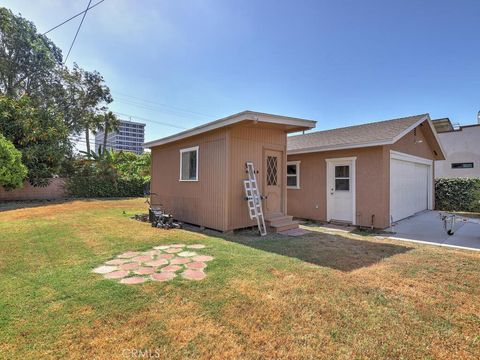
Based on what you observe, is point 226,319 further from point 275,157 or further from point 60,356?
point 275,157

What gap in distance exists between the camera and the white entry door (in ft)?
28.5

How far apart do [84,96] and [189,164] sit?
21.8m

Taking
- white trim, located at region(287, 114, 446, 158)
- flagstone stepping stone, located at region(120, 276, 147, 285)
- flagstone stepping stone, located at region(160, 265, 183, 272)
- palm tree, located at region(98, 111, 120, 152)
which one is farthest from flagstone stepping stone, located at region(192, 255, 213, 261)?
palm tree, located at region(98, 111, 120, 152)

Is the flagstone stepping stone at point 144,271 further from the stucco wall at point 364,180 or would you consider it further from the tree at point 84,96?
the tree at point 84,96

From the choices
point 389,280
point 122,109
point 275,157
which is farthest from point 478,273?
point 122,109

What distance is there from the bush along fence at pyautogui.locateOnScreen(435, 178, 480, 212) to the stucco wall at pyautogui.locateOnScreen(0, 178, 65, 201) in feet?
72.9

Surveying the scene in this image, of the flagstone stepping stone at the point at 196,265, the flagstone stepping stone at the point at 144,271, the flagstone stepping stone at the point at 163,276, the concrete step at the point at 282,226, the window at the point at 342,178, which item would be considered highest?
the window at the point at 342,178

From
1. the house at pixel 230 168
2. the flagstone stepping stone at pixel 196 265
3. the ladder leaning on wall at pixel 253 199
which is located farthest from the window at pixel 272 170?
the flagstone stepping stone at pixel 196 265

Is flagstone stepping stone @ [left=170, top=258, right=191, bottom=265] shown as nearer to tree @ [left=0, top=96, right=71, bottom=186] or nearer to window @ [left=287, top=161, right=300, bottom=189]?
Answer: window @ [left=287, top=161, right=300, bottom=189]

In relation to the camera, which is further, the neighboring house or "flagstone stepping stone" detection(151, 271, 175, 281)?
the neighboring house

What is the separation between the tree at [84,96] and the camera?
23962mm

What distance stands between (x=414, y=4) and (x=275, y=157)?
5.87 metres

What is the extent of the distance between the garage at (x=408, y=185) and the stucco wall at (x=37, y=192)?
19.2 m

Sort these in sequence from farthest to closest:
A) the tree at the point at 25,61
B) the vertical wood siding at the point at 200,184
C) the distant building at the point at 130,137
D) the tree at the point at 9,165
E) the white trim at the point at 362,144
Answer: the distant building at the point at 130,137 < the tree at the point at 25,61 < the tree at the point at 9,165 < the white trim at the point at 362,144 < the vertical wood siding at the point at 200,184
